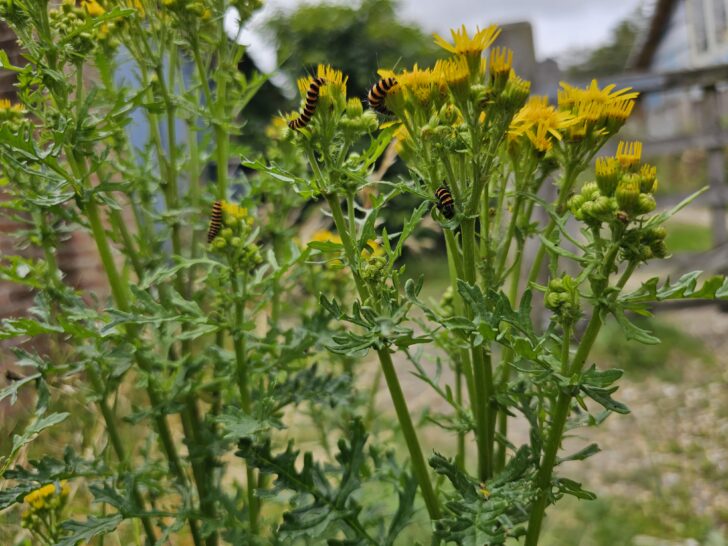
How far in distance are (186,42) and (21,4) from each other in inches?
13.0

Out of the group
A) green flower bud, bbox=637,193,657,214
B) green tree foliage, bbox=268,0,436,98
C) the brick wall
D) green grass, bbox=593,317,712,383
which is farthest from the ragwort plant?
green tree foliage, bbox=268,0,436,98

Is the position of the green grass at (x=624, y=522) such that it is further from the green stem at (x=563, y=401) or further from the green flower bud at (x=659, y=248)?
the green flower bud at (x=659, y=248)

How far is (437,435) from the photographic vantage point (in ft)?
11.9

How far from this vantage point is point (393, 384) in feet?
3.65

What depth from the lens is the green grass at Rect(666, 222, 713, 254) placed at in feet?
28.3

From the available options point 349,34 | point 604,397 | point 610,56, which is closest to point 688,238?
point 349,34

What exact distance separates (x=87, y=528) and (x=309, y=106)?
2.95 ft

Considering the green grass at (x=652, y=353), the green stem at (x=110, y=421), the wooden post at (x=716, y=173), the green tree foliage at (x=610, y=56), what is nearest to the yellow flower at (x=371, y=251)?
the green stem at (x=110, y=421)

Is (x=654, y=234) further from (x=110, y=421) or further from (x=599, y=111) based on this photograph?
(x=110, y=421)

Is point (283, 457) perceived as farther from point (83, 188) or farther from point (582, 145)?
point (582, 145)

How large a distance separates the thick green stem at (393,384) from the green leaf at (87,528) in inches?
23.6

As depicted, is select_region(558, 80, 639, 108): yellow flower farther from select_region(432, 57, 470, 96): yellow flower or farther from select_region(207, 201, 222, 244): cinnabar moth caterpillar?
select_region(207, 201, 222, 244): cinnabar moth caterpillar

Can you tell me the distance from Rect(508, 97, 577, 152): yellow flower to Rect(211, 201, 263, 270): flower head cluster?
537 mm

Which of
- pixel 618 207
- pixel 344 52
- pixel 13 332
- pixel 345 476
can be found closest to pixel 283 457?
pixel 345 476
